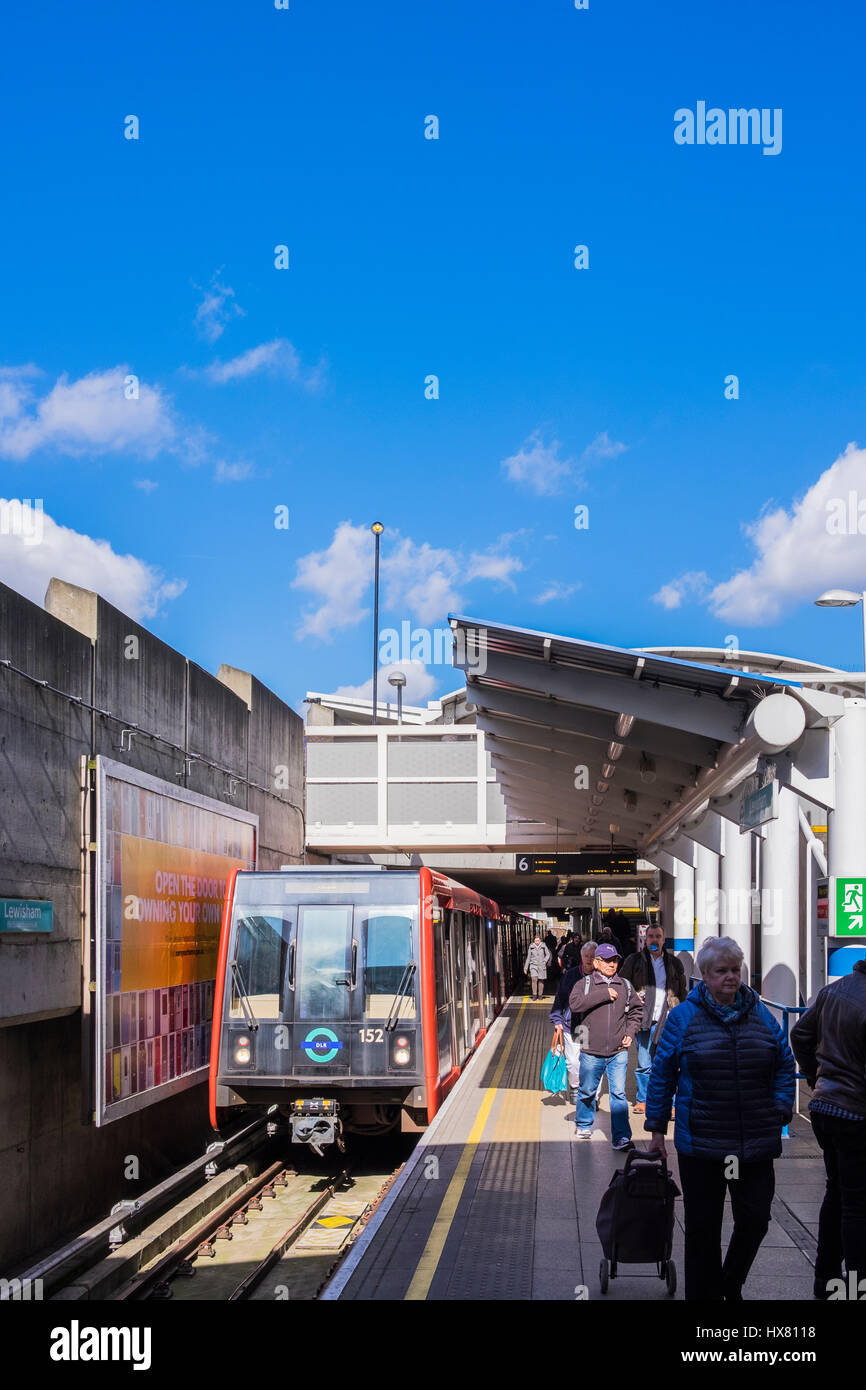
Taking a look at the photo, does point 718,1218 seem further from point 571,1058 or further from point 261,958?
point 261,958

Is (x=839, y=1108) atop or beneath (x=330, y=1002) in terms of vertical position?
atop

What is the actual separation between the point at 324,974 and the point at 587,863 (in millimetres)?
16977

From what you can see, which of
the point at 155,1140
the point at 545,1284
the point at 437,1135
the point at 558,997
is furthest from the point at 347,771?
the point at 545,1284

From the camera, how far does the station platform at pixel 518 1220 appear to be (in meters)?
6.25

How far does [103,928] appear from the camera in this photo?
39.5 feet

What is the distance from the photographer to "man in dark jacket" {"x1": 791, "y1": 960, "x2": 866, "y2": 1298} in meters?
5.48

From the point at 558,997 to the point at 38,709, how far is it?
17.8ft

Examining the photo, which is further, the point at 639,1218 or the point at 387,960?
the point at 387,960

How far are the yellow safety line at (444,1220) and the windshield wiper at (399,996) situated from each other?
1124 millimetres

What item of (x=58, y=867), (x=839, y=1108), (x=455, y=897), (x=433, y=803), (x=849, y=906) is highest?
(x=433, y=803)

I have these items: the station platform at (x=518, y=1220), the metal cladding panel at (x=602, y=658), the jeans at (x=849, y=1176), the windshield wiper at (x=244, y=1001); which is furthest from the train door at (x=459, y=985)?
the jeans at (x=849, y=1176)

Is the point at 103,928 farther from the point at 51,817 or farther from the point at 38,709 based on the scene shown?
the point at 38,709

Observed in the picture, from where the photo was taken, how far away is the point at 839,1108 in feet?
18.2

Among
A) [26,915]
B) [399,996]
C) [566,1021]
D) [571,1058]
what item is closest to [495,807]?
[399,996]
